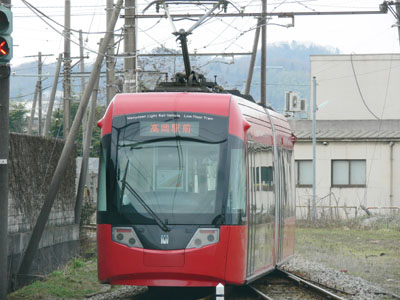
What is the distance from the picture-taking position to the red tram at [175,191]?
11945 millimetres

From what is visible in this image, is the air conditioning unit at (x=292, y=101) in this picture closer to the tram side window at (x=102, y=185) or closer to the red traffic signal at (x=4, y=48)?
the tram side window at (x=102, y=185)

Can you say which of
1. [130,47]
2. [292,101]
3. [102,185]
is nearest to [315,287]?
[102,185]

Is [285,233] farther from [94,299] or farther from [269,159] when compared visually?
[94,299]

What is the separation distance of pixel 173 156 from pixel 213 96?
3.85 ft

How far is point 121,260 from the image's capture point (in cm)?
1211

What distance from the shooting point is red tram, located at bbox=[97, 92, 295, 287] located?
11945 millimetres

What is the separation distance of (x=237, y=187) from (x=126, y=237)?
1.72 m

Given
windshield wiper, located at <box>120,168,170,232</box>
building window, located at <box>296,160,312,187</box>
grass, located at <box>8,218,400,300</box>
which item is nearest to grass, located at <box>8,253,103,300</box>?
grass, located at <box>8,218,400,300</box>

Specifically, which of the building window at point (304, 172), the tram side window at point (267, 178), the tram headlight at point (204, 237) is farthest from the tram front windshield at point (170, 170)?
the building window at point (304, 172)

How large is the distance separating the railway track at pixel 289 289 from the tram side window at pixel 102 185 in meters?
3.10

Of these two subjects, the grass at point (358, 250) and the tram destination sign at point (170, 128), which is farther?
the grass at point (358, 250)

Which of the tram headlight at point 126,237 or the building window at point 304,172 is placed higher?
the building window at point 304,172

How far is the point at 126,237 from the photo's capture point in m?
12.1

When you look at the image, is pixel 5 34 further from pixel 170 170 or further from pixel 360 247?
pixel 360 247
